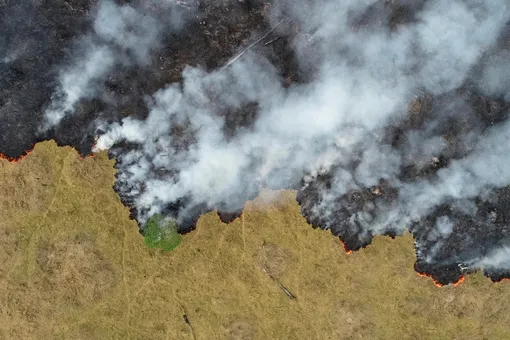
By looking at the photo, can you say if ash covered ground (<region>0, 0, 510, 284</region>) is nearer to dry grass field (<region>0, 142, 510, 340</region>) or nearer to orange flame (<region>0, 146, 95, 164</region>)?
orange flame (<region>0, 146, 95, 164</region>)

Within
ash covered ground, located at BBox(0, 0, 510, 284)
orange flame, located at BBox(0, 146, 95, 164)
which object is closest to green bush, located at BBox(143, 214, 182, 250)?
ash covered ground, located at BBox(0, 0, 510, 284)

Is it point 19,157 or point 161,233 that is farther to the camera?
point 19,157

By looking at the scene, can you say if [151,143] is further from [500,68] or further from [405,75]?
[500,68]

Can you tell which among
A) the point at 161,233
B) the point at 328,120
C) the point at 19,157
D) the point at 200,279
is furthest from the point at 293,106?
the point at 19,157

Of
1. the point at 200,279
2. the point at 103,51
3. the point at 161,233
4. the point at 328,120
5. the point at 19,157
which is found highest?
the point at 103,51

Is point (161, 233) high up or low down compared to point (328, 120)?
down

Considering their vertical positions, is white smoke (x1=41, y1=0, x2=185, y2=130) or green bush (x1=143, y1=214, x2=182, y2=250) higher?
white smoke (x1=41, y1=0, x2=185, y2=130)

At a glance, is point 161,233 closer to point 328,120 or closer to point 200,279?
point 200,279
